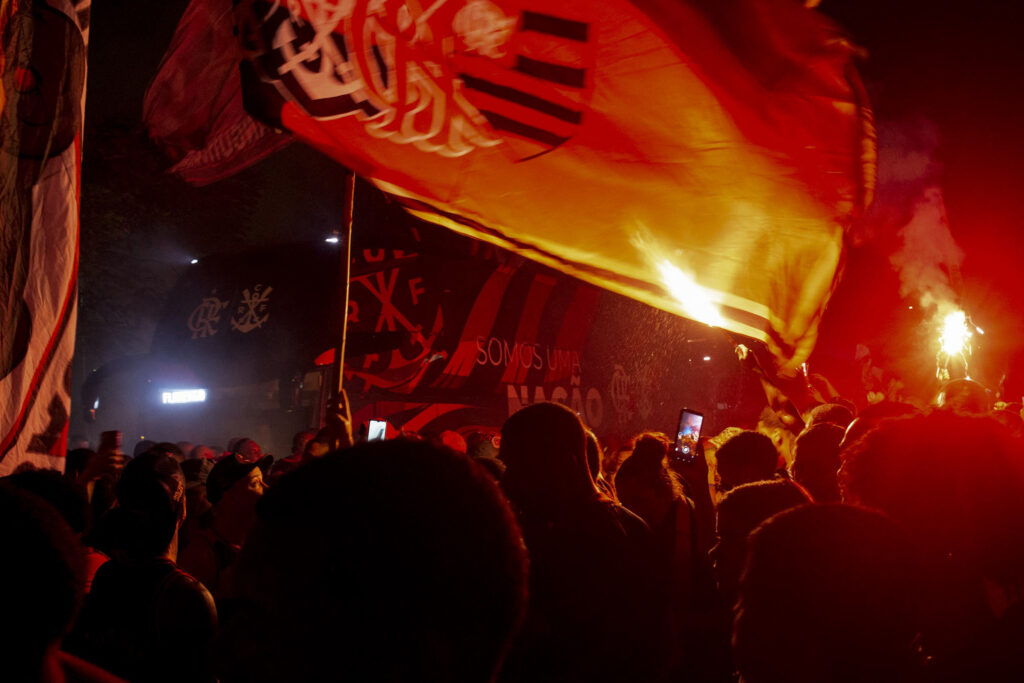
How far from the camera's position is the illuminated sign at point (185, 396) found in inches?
686

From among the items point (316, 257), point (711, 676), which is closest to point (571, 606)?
point (711, 676)

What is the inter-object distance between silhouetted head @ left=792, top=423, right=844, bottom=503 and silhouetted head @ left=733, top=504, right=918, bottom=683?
2821 millimetres

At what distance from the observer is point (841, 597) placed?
1515mm

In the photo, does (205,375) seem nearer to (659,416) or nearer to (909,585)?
(659,416)

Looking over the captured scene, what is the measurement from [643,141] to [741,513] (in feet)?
8.10

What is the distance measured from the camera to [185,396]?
17609 mm

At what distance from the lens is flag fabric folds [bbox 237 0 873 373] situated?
169 inches

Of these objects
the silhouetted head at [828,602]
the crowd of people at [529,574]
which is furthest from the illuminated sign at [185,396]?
the silhouetted head at [828,602]

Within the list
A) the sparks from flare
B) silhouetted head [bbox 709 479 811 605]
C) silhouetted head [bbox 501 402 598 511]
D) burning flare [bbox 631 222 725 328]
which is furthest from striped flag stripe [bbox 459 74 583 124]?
the sparks from flare

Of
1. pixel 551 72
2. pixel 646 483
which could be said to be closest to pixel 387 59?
pixel 551 72

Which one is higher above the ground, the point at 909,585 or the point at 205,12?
the point at 205,12

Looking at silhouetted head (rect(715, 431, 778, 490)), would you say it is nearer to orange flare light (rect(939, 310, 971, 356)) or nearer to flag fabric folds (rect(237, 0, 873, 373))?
flag fabric folds (rect(237, 0, 873, 373))

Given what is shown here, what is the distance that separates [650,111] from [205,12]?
2764 mm

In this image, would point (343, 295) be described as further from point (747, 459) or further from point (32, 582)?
point (747, 459)
